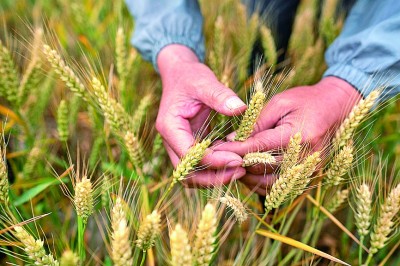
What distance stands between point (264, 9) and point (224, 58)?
0.41m

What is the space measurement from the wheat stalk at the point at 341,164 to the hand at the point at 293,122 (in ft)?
0.19

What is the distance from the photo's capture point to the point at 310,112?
98 cm

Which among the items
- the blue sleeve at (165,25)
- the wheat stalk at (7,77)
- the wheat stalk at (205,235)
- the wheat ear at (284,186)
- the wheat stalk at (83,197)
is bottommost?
the wheat stalk at (205,235)

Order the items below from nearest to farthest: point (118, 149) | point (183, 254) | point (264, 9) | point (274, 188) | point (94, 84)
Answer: point (183, 254) → point (274, 188) → point (94, 84) → point (118, 149) → point (264, 9)

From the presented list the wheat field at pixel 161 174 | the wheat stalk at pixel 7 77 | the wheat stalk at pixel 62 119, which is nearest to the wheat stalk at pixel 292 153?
the wheat field at pixel 161 174

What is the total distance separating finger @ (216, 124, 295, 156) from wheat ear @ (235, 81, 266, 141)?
0.02 metres

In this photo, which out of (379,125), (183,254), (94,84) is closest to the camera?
(183,254)

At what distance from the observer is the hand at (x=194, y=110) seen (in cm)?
90

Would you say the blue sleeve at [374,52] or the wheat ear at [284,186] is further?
the blue sleeve at [374,52]

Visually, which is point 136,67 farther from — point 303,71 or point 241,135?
point 241,135

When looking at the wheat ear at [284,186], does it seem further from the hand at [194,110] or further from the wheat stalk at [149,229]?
the wheat stalk at [149,229]

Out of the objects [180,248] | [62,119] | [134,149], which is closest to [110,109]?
[134,149]

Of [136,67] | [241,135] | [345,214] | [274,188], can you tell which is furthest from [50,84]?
[345,214]

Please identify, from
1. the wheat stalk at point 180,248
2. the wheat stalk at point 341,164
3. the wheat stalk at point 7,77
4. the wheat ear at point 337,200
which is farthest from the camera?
the wheat stalk at point 7,77
